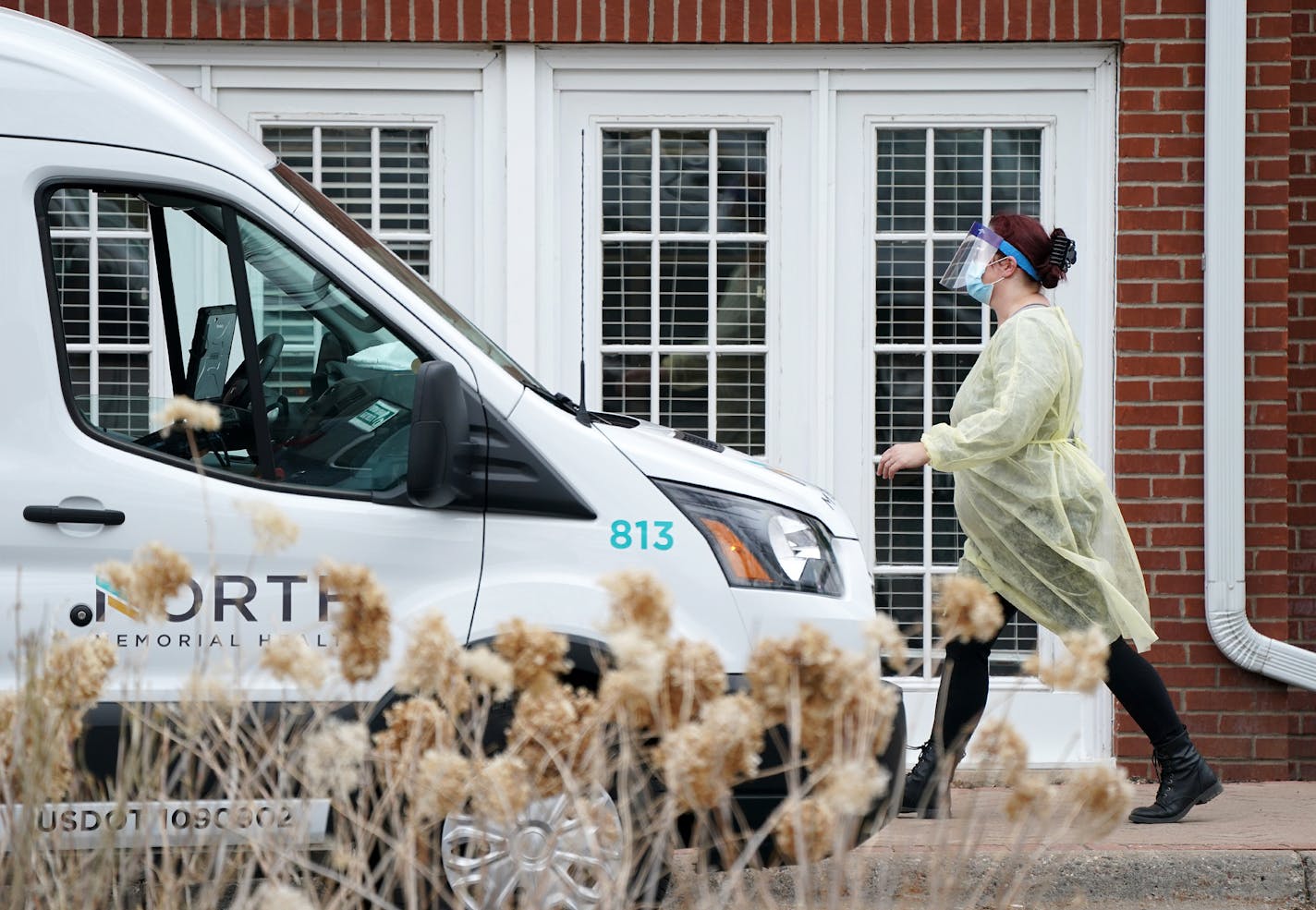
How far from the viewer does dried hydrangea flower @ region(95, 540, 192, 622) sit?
2.11m

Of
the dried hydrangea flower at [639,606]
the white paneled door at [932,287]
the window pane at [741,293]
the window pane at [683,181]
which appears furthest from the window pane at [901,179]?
the dried hydrangea flower at [639,606]

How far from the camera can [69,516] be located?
3.35 meters

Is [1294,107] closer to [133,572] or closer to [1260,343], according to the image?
[1260,343]

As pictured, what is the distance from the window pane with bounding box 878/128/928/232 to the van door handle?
348 centimetres

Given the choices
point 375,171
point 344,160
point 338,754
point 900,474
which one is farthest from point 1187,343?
point 338,754

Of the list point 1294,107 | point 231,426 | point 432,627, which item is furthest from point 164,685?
point 1294,107

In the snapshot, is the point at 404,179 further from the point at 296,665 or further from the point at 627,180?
the point at 296,665

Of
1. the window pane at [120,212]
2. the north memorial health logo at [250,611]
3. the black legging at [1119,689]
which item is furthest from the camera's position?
the black legging at [1119,689]

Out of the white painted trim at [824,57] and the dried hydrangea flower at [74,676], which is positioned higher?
the white painted trim at [824,57]

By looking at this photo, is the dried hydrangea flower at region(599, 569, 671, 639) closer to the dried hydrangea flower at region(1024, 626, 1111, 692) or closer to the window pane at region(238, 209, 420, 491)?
the dried hydrangea flower at region(1024, 626, 1111, 692)

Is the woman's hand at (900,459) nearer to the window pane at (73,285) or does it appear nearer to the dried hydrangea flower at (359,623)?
the window pane at (73,285)

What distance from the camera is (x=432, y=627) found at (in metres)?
2.06

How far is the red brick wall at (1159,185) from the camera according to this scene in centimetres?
565

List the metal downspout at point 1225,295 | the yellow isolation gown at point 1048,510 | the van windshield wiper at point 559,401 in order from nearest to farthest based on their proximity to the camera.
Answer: the van windshield wiper at point 559,401, the yellow isolation gown at point 1048,510, the metal downspout at point 1225,295
